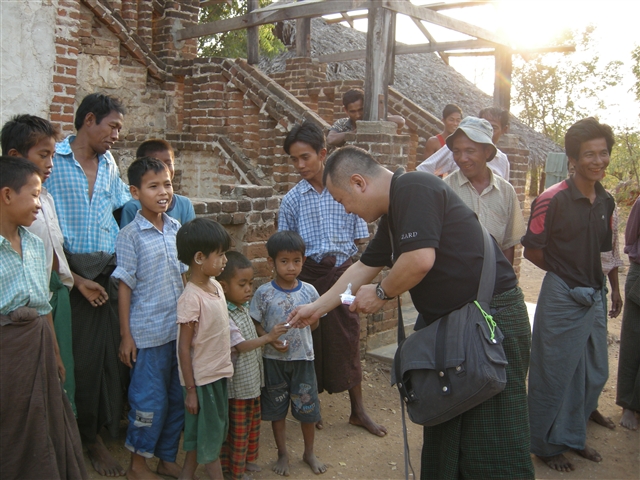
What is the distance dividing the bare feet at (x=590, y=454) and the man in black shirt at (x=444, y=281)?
178 cm

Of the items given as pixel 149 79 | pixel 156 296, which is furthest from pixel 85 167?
pixel 149 79

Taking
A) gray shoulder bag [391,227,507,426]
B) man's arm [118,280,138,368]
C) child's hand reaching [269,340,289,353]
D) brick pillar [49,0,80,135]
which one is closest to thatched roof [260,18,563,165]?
brick pillar [49,0,80,135]

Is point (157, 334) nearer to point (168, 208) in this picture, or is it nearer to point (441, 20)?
point (168, 208)

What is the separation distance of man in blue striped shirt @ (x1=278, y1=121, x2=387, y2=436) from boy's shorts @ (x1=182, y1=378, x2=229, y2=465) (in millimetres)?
987

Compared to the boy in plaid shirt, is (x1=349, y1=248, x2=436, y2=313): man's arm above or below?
above

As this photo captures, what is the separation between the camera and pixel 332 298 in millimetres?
3174

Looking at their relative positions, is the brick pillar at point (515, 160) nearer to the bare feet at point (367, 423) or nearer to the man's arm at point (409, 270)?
the bare feet at point (367, 423)

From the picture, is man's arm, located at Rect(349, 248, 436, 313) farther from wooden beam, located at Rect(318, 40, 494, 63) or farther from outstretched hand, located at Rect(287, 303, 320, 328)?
wooden beam, located at Rect(318, 40, 494, 63)

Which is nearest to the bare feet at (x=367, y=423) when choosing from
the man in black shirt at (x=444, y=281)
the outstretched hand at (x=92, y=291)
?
the man in black shirt at (x=444, y=281)

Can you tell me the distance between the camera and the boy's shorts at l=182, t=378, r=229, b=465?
3182 millimetres

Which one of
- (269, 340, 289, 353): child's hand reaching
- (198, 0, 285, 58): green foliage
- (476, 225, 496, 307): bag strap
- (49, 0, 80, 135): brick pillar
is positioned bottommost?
(269, 340, 289, 353): child's hand reaching

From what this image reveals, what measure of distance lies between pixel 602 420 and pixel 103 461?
3729 mm

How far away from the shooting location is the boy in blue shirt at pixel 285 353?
3.61 meters

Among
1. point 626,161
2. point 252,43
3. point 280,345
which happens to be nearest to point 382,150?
point 280,345
